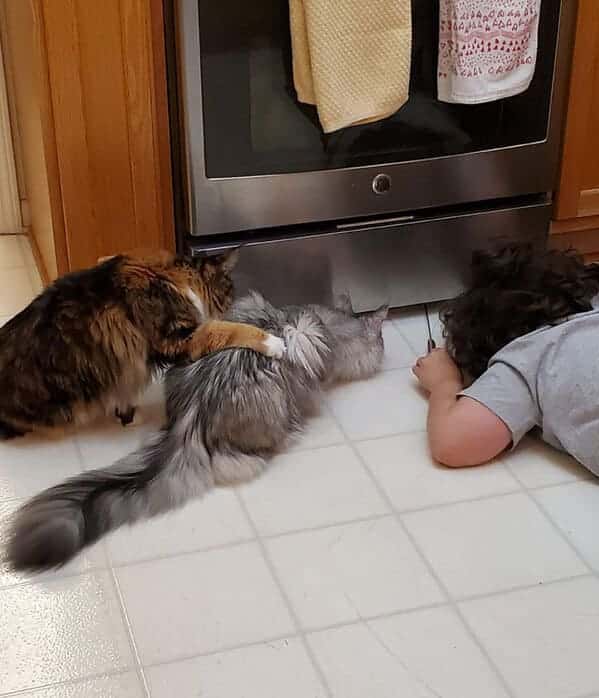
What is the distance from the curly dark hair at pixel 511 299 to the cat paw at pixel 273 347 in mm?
333

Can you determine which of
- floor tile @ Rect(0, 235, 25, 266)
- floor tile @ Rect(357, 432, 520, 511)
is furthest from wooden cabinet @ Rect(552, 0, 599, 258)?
floor tile @ Rect(0, 235, 25, 266)

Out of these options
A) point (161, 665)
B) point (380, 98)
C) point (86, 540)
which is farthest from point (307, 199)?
point (161, 665)

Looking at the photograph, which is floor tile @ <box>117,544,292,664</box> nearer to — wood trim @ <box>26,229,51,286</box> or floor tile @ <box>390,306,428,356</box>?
floor tile @ <box>390,306,428,356</box>

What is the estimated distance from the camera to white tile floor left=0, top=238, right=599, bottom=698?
1.37m

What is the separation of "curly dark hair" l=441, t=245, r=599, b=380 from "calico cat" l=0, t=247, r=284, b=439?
1.14 ft

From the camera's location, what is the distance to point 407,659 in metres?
1.40

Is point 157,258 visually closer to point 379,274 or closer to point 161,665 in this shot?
point 379,274

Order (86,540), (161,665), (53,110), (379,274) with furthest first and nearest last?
(379,274) → (53,110) → (86,540) → (161,665)

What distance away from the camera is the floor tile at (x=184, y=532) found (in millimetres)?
1581

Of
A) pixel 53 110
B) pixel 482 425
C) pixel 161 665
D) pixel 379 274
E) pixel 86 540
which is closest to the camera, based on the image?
pixel 161 665

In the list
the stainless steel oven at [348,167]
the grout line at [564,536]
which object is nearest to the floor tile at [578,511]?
the grout line at [564,536]

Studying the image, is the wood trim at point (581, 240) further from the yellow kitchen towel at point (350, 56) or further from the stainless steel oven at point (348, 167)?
the yellow kitchen towel at point (350, 56)

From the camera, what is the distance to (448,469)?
1.77 metres

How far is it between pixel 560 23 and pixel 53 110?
935mm
